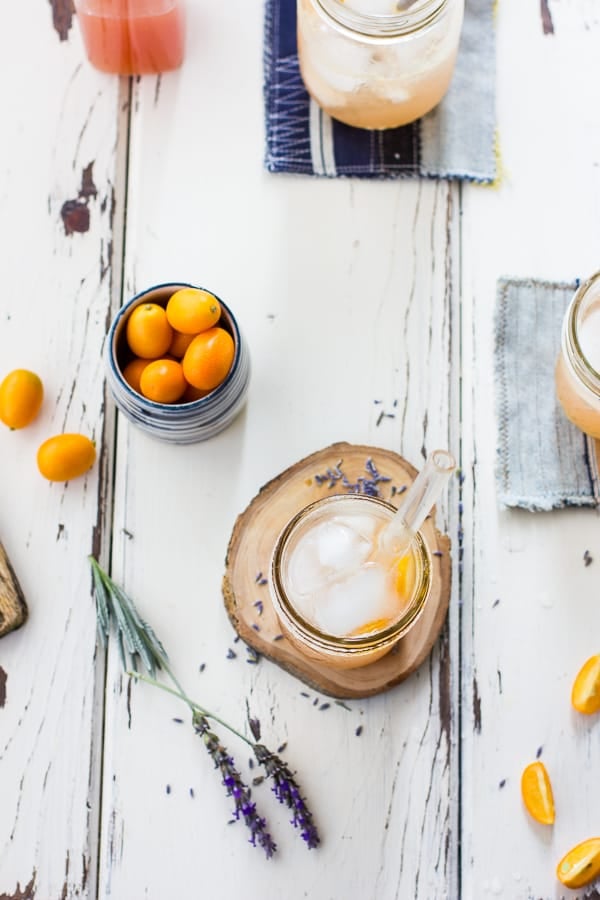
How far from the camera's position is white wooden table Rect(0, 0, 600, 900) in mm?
1273

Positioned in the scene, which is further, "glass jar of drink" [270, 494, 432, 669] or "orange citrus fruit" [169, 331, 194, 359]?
"orange citrus fruit" [169, 331, 194, 359]

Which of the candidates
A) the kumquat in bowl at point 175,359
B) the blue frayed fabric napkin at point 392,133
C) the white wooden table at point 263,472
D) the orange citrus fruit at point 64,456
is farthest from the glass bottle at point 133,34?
the orange citrus fruit at point 64,456

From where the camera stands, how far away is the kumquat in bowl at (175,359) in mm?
1210

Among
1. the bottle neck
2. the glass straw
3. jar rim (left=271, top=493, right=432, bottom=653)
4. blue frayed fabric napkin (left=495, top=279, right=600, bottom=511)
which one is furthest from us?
blue frayed fabric napkin (left=495, top=279, right=600, bottom=511)

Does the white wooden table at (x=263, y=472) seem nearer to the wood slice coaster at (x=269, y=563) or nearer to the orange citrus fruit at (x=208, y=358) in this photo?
the wood slice coaster at (x=269, y=563)

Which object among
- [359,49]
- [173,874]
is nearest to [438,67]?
[359,49]

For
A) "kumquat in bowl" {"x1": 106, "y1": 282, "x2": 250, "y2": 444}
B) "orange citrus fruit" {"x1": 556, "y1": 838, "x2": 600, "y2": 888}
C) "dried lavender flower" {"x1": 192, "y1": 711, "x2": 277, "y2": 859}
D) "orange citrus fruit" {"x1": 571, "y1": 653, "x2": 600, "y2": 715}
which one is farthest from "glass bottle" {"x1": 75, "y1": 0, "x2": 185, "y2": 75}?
"orange citrus fruit" {"x1": 556, "y1": 838, "x2": 600, "y2": 888}

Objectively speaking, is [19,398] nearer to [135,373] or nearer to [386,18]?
[135,373]

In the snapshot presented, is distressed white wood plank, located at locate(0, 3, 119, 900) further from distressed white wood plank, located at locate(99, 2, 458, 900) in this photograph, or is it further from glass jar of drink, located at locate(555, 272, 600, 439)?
glass jar of drink, located at locate(555, 272, 600, 439)

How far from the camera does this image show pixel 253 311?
140cm

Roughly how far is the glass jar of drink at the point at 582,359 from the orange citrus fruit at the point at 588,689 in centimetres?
30

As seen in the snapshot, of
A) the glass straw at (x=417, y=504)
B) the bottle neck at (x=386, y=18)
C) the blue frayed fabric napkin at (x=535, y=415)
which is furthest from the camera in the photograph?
the blue frayed fabric napkin at (x=535, y=415)

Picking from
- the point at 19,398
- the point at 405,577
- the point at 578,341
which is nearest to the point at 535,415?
the point at 578,341

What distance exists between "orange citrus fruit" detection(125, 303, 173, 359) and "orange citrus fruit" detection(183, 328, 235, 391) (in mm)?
36
